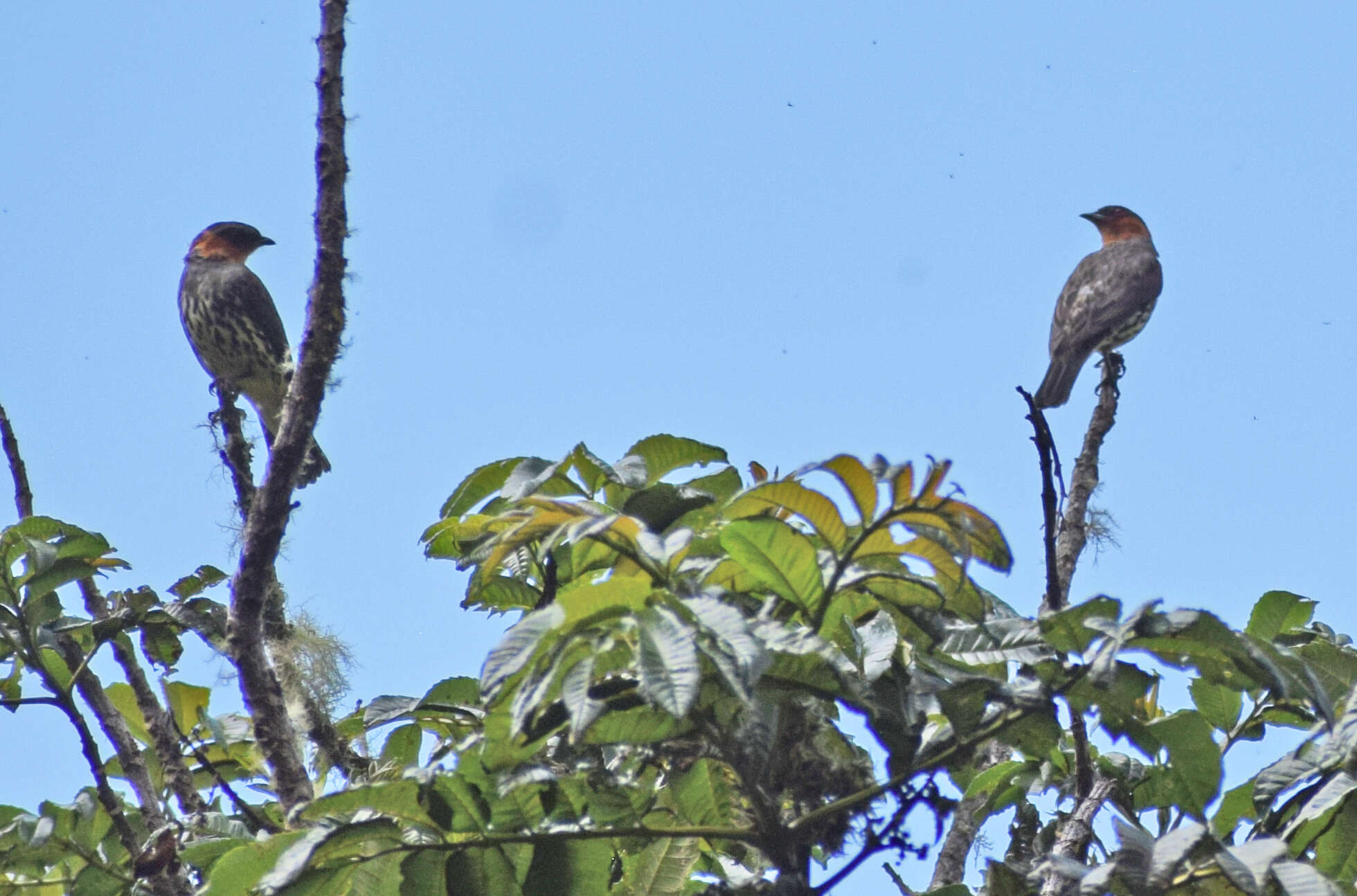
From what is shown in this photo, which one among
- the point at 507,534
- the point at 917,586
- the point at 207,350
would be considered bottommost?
the point at 917,586

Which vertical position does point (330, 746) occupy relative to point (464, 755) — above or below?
above

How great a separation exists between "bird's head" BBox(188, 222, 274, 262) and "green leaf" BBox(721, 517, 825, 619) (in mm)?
8109

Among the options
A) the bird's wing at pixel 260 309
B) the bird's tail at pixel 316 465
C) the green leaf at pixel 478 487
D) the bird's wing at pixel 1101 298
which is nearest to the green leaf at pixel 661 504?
the green leaf at pixel 478 487

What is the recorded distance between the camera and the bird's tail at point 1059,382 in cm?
893

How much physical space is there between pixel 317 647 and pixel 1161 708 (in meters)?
2.15

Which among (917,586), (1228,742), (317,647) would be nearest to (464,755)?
(917,586)

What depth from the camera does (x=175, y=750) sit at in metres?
3.29

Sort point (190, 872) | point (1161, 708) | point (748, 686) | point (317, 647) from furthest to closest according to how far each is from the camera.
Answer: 1. point (317, 647)
2. point (1161, 708)
3. point (190, 872)
4. point (748, 686)

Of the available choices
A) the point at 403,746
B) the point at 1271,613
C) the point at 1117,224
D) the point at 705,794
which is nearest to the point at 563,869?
the point at 705,794

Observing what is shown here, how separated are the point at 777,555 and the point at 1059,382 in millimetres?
7619

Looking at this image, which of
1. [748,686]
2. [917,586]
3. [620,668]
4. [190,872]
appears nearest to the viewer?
[748,686]

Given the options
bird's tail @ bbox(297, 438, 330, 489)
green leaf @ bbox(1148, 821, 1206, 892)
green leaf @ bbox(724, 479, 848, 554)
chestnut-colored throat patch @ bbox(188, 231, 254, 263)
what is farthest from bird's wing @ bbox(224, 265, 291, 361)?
green leaf @ bbox(1148, 821, 1206, 892)

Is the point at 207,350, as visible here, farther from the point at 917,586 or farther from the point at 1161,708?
the point at 917,586

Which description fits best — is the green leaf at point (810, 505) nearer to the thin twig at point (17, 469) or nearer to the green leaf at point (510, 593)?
the green leaf at point (510, 593)
